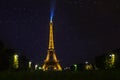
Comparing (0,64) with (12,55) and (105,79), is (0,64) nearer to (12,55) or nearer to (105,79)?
(12,55)

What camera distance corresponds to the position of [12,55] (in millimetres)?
126938

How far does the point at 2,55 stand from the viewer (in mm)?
105500

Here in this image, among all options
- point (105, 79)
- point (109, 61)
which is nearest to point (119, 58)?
point (109, 61)

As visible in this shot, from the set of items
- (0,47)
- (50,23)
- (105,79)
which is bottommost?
(105,79)

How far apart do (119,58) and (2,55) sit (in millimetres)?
33295

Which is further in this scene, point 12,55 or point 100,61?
point 100,61

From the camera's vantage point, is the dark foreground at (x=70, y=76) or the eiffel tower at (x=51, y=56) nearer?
the dark foreground at (x=70, y=76)

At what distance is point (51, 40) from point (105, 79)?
10095 centimetres

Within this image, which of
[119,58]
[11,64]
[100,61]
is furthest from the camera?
[100,61]

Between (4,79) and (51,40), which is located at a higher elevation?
(51,40)

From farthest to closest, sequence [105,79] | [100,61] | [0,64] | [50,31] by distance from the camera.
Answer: [100,61], [50,31], [0,64], [105,79]

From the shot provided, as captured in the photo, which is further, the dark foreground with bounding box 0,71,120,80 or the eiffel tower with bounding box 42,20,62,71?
the eiffel tower with bounding box 42,20,62,71

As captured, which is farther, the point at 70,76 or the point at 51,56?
the point at 51,56

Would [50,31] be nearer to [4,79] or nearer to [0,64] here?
[0,64]
